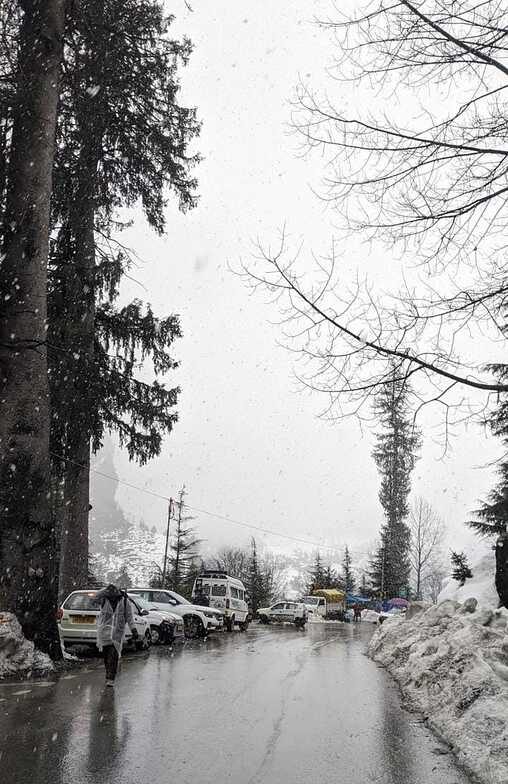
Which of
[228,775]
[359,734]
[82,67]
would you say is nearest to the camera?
[228,775]

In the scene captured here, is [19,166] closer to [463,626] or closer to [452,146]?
[452,146]

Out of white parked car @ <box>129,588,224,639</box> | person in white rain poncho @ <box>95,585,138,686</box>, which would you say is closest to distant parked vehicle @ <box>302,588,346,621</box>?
white parked car @ <box>129,588,224,639</box>

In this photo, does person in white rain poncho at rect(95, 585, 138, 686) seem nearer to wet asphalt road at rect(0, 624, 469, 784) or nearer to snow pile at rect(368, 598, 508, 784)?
wet asphalt road at rect(0, 624, 469, 784)

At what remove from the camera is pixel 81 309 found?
16531 millimetres

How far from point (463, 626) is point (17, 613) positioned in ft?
24.9

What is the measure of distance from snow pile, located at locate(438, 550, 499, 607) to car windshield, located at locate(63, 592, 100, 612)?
10643mm

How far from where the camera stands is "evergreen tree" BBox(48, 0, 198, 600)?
1425 centimetres

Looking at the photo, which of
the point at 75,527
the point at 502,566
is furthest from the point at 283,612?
the point at 502,566

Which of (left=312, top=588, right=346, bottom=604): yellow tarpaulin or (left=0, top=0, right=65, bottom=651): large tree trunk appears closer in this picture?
(left=0, top=0, right=65, bottom=651): large tree trunk

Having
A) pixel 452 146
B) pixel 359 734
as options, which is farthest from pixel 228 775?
pixel 452 146

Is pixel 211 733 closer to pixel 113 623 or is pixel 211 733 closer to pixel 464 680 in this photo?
pixel 464 680

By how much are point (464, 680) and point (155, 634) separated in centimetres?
1200

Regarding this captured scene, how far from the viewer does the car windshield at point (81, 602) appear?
13492 mm

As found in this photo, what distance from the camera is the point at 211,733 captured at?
6270 mm
